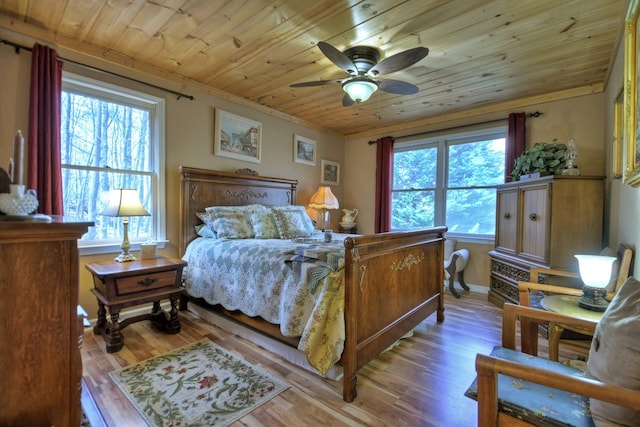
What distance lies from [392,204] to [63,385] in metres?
4.64

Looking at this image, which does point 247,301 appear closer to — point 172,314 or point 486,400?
point 172,314

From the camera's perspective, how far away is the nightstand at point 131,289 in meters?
2.27

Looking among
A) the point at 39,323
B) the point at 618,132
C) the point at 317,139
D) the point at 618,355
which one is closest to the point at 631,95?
the point at 618,132

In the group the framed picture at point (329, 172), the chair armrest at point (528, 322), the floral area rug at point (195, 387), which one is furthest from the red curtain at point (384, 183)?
the floral area rug at point (195, 387)

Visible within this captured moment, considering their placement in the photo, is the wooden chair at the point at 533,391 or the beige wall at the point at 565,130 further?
the beige wall at the point at 565,130

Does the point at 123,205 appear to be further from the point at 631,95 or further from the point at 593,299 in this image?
the point at 631,95

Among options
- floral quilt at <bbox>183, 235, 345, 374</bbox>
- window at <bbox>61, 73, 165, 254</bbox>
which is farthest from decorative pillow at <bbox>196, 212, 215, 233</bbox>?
window at <bbox>61, 73, 165, 254</bbox>

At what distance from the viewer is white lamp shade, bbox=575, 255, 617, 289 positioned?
1789mm

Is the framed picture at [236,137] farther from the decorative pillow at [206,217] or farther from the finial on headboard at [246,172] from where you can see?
the decorative pillow at [206,217]

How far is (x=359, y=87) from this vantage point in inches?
99.2

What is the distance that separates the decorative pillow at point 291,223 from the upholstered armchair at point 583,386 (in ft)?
8.01

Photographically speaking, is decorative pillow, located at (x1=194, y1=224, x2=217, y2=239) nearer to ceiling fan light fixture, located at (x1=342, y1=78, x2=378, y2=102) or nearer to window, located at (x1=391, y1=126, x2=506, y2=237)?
ceiling fan light fixture, located at (x1=342, y1=78, x2=378, y2=102)

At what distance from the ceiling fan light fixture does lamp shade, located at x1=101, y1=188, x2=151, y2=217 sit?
2.08m

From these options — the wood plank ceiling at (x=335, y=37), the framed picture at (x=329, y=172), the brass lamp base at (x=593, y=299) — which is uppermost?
the wood plank ceiling at (x=335, y=37)
